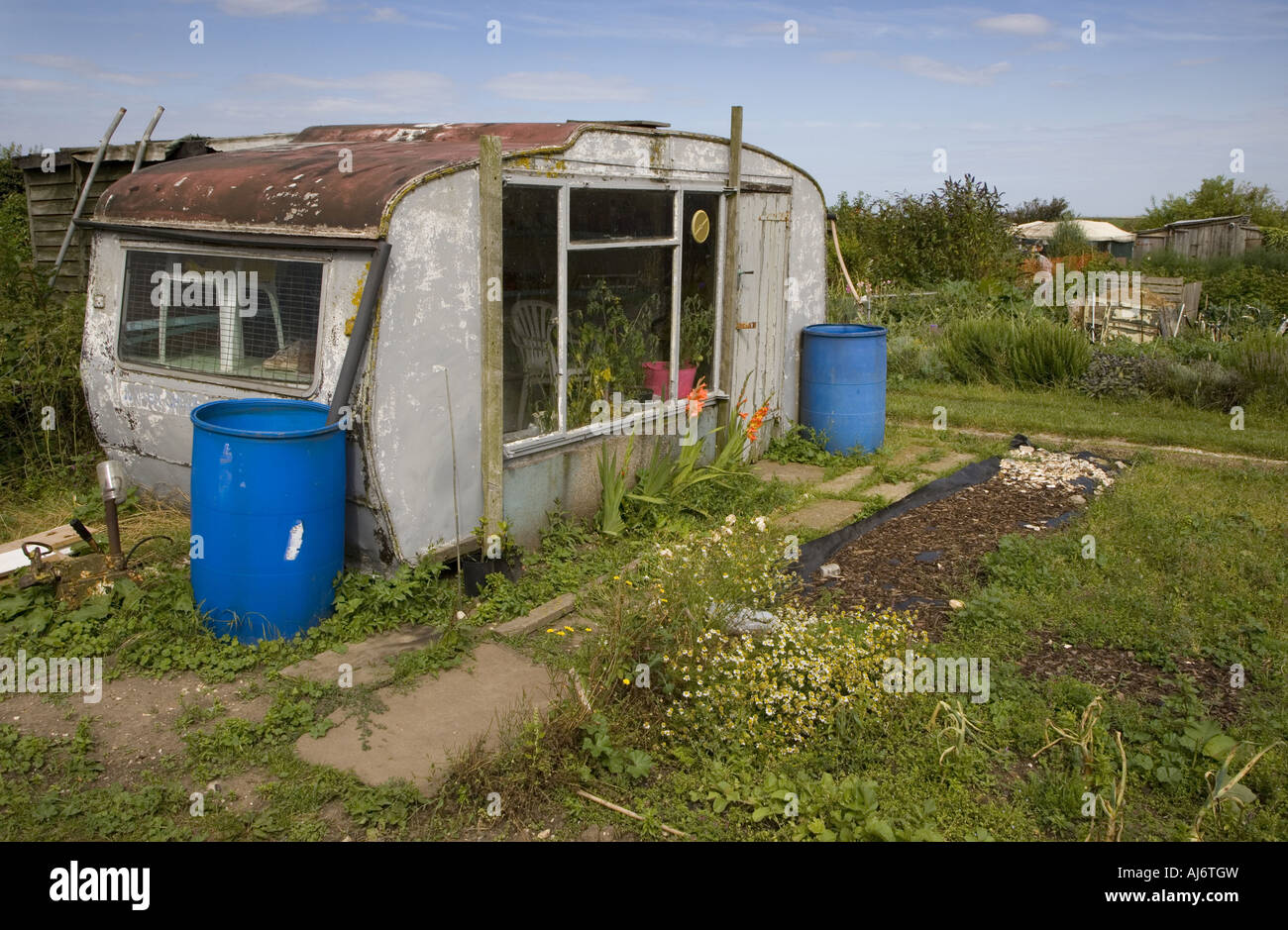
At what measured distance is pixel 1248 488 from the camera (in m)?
7.79

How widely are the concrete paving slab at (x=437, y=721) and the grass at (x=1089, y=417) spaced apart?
698cm

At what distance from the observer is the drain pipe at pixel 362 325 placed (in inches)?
190

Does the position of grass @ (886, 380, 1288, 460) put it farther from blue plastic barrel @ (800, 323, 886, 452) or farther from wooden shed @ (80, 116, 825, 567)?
wooden shed @ (80, 116, 825, 567)

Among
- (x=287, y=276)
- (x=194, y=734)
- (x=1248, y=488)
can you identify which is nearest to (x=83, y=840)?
(x=194, y=734)

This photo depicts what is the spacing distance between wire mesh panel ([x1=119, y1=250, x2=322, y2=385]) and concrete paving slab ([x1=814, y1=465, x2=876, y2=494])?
410cm

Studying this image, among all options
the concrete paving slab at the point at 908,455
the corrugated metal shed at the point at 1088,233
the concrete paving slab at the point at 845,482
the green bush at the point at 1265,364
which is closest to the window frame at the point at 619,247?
the concrete paving slab at the point at 845,482

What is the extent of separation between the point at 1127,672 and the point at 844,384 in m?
4.30

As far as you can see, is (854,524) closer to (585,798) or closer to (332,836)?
(585,798)

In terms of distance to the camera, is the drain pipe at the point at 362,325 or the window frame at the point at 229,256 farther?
the window frame at the point at 229,256

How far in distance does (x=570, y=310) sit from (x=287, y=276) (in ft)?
5.58

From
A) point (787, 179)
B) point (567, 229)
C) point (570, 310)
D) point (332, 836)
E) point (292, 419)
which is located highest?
point (787, 179)

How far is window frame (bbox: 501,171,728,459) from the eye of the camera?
5852 millimetres

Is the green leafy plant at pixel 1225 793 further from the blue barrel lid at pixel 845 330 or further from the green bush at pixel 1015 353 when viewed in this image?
the green bush at pixel 1015 353

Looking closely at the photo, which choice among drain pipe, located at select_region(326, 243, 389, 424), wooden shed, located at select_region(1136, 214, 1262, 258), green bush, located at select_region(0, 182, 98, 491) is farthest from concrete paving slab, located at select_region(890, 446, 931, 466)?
wooden shed, located at select_region(1136, 214, 1262, 258)
